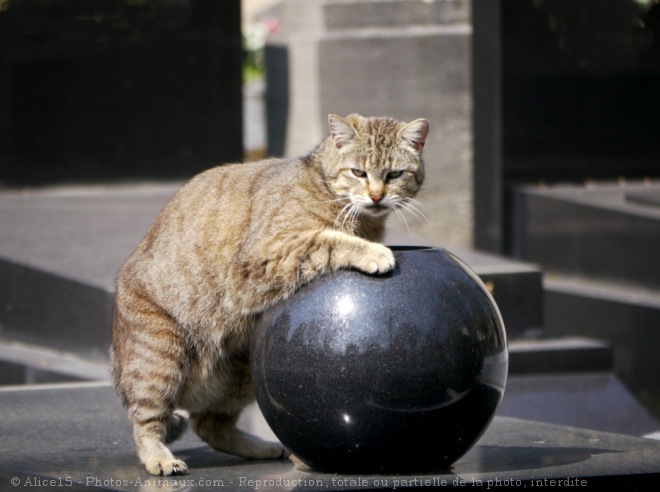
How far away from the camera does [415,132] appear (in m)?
5.12

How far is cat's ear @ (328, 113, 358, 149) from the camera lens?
200 inches

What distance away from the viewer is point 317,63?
11.5m

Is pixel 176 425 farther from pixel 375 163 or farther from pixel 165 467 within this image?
pixel 375 163

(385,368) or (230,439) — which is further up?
(385,368)

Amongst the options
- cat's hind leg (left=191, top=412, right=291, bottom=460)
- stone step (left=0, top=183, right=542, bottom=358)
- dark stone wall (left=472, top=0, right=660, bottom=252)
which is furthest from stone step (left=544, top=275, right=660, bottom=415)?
cat's hind leg (left=191, top=412, right=291, bottom=460)

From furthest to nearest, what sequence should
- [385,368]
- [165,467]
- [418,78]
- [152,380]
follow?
[418,78], [152,380], [165,467], [385,368]

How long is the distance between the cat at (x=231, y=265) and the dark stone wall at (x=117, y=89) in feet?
17.5

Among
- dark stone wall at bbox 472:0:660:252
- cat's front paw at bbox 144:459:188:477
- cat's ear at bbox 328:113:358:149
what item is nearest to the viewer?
cat's front paw at bbox 144:459:188:477

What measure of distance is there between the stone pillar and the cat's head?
6086 mm

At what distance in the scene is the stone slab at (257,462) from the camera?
4.50 m

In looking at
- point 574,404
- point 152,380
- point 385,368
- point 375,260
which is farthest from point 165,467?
point 574,404

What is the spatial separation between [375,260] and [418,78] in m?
7.03

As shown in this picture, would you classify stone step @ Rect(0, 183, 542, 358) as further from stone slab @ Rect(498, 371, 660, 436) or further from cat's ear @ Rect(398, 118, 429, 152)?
cat's ear @ Rect(398, 118, 429, 152)

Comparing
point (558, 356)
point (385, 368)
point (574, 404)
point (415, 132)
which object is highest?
point (415, 132)
